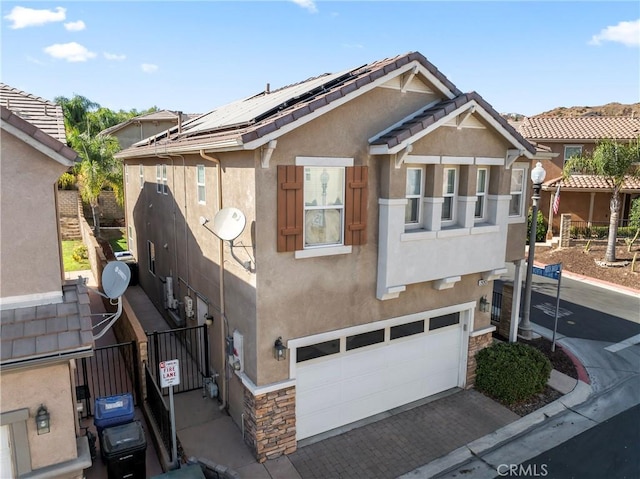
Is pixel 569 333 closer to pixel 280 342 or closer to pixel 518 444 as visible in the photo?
pixel 518 444

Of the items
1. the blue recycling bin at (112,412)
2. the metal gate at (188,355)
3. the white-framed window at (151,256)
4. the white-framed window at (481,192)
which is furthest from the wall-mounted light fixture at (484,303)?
the white-framed window at (151,256)

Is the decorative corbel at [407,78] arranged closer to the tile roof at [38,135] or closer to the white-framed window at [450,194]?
the white-framed window at [450,194]

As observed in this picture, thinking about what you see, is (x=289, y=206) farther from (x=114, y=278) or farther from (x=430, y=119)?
(x=430, y=119)

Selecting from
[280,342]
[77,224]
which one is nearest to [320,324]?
[280,342]

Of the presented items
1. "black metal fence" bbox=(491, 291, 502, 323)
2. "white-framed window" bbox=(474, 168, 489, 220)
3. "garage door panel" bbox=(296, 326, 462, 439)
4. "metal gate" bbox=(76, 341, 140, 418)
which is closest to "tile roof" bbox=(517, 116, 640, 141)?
"black metal fence" bbox=(491, 291, 502, 323)

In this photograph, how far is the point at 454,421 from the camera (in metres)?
10.2

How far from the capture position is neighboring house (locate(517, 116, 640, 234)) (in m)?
28.3

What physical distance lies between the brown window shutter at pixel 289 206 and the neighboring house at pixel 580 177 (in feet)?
81.7

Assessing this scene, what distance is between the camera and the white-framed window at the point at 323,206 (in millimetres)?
8578

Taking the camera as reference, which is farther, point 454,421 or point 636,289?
point 636,289

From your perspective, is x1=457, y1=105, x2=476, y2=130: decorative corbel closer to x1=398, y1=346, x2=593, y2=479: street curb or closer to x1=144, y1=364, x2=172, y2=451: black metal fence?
x1=398, y1=346, x2=593, y2=479: street curb

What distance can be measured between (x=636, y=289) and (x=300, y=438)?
60.9 ft

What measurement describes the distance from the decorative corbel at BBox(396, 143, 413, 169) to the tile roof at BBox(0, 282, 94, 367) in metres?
6.17

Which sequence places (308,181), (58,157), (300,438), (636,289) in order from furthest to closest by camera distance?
(636,289), (300,438), (308,181), (58,157)
